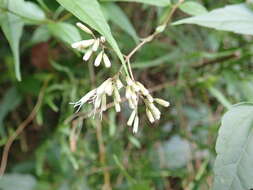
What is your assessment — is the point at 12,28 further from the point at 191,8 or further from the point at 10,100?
the point at 10,100

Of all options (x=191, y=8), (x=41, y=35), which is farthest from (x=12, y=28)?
(x=191, y=8)

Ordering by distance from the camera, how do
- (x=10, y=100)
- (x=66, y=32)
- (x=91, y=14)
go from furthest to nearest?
(x=10, y=100)
(x=66, y=32)
(x=91, y=14)

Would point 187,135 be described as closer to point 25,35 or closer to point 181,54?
point 181,54

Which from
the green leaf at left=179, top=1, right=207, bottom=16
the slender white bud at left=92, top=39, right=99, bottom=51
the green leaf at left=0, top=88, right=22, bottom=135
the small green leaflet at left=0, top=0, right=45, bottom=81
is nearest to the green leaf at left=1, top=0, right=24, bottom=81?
the small green leaflet at left=0, top=0, right=45, bottom=81

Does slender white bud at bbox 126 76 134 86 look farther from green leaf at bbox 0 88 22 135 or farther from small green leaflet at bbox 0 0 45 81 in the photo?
green leaf at bbox 0 88 22 135

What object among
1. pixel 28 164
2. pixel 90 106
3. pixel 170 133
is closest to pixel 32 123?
pixel 28 164

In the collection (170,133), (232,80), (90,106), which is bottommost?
(170,133)
